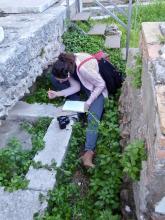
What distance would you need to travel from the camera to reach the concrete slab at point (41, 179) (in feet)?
10.9

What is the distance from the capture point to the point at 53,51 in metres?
5.09

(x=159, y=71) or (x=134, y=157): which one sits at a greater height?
(x=159, y=71)

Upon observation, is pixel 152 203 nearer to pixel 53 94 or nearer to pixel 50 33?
pixel 53 94

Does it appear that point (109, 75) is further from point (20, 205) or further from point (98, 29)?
point (98, 29)

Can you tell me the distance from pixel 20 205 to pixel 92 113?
1628 millimetres

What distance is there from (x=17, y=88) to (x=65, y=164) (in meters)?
1.01

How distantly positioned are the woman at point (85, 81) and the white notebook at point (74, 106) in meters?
0.07

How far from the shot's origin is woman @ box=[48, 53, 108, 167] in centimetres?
431

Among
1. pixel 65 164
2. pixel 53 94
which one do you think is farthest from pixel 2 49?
pixel 65 164

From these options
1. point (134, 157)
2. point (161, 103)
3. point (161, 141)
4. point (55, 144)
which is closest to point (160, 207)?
point (134, 157)

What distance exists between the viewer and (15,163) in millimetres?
3711

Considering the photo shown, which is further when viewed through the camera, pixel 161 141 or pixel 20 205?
pixel 20 205

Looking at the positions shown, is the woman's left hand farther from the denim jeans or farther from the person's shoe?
the person's shoe

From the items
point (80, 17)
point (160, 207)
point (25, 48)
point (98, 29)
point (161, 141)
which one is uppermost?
point (161, 141)
